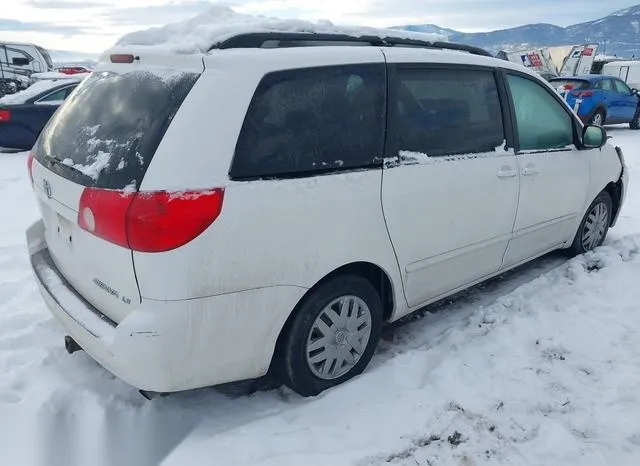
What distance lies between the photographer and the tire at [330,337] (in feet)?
9.02

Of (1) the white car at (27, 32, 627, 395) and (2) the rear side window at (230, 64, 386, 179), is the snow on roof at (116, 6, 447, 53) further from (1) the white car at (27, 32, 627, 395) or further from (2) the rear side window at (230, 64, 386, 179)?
(2) the rear side window at (230, 64, 386, 179)

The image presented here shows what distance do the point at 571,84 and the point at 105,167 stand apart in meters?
15.0

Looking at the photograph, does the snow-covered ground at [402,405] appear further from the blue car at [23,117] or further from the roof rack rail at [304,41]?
the blue car at [23,117]

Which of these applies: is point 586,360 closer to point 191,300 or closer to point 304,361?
point 304,361

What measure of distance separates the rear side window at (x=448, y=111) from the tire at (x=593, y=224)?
1587 mm

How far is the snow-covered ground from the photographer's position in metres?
2.47

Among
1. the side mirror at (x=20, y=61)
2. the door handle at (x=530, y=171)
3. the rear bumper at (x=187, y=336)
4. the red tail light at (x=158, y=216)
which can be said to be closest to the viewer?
the red tail light at (x=158, y=216)

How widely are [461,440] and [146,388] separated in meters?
1.42

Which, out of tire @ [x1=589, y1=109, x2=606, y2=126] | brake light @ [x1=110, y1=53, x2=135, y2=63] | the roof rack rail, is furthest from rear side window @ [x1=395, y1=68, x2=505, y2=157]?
tire @ [x1=589, y1=109, x2=606, y2=126]

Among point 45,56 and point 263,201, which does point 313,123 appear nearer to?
point 263,201

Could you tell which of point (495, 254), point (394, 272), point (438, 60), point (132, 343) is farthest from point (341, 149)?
point (495, 254)

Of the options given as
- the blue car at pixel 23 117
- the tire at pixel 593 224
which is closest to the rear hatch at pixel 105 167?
the tire at pixel 593 224

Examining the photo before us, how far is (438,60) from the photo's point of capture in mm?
3312

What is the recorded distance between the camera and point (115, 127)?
2.54 m
